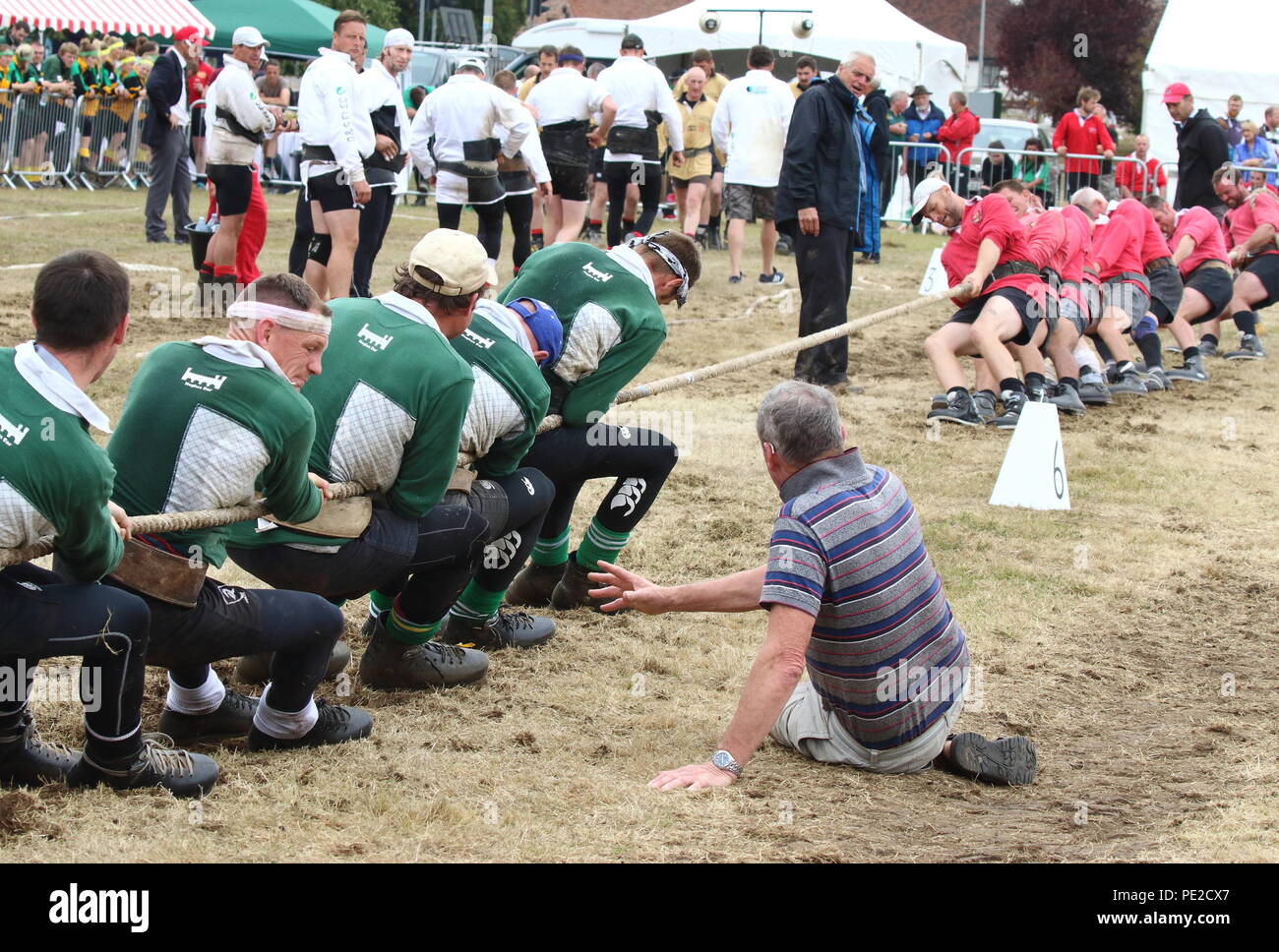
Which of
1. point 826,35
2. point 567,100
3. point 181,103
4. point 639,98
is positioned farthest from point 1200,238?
point 826,35

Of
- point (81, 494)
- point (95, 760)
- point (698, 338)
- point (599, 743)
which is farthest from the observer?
point (698, 338)

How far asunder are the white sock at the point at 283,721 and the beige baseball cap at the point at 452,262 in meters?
1.31

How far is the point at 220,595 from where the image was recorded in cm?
369

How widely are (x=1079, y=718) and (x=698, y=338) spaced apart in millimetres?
6750

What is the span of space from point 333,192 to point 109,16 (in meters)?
13.6

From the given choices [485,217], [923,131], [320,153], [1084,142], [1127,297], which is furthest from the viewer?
[923,131]

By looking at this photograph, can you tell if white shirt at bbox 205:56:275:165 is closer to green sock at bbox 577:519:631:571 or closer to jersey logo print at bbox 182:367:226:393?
green sock at bbox 577:519:631:571

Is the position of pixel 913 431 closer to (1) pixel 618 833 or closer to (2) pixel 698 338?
(2) pixel 698 338

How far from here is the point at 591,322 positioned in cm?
518

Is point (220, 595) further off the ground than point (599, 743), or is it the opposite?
point (220, 595)

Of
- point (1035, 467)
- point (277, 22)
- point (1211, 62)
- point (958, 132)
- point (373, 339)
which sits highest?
point (277, 22)

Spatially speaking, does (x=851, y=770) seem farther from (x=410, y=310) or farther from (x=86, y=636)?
(x=86, y=636)
